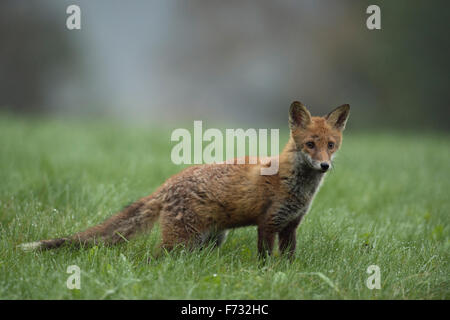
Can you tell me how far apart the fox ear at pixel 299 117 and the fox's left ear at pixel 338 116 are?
0.23 metres

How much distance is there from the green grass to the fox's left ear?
4.20ft

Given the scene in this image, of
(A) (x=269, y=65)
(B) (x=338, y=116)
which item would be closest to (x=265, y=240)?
(B) (x=338, y=116)

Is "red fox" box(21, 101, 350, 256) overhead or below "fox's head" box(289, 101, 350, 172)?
below

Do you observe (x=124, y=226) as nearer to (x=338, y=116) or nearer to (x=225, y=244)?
(x=225, y=244)

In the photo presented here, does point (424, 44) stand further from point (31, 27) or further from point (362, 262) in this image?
point (31, 27)

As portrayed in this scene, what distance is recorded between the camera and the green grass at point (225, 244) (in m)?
3.43

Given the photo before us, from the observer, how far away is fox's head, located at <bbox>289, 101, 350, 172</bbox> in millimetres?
4027

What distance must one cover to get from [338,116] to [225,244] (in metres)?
1.92

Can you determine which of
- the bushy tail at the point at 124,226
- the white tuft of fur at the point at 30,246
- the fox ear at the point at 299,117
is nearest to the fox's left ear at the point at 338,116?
the fox ear at the point at 299,117

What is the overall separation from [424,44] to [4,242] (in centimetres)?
1742

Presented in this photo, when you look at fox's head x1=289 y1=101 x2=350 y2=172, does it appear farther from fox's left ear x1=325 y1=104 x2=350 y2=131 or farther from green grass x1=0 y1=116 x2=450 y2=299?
green grass x1=0 y1=116 x2=450 y2=299

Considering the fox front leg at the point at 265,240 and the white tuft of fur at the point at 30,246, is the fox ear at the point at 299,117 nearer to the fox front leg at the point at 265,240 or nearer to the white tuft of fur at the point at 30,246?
the fox front leg at the point at 265,240

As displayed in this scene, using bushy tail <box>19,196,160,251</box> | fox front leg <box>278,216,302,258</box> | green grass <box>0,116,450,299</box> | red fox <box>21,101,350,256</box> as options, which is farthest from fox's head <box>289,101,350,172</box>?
bushy tail <box>19,196,160,251</box>

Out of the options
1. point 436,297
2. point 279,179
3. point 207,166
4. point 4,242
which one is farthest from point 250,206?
point 4,242
